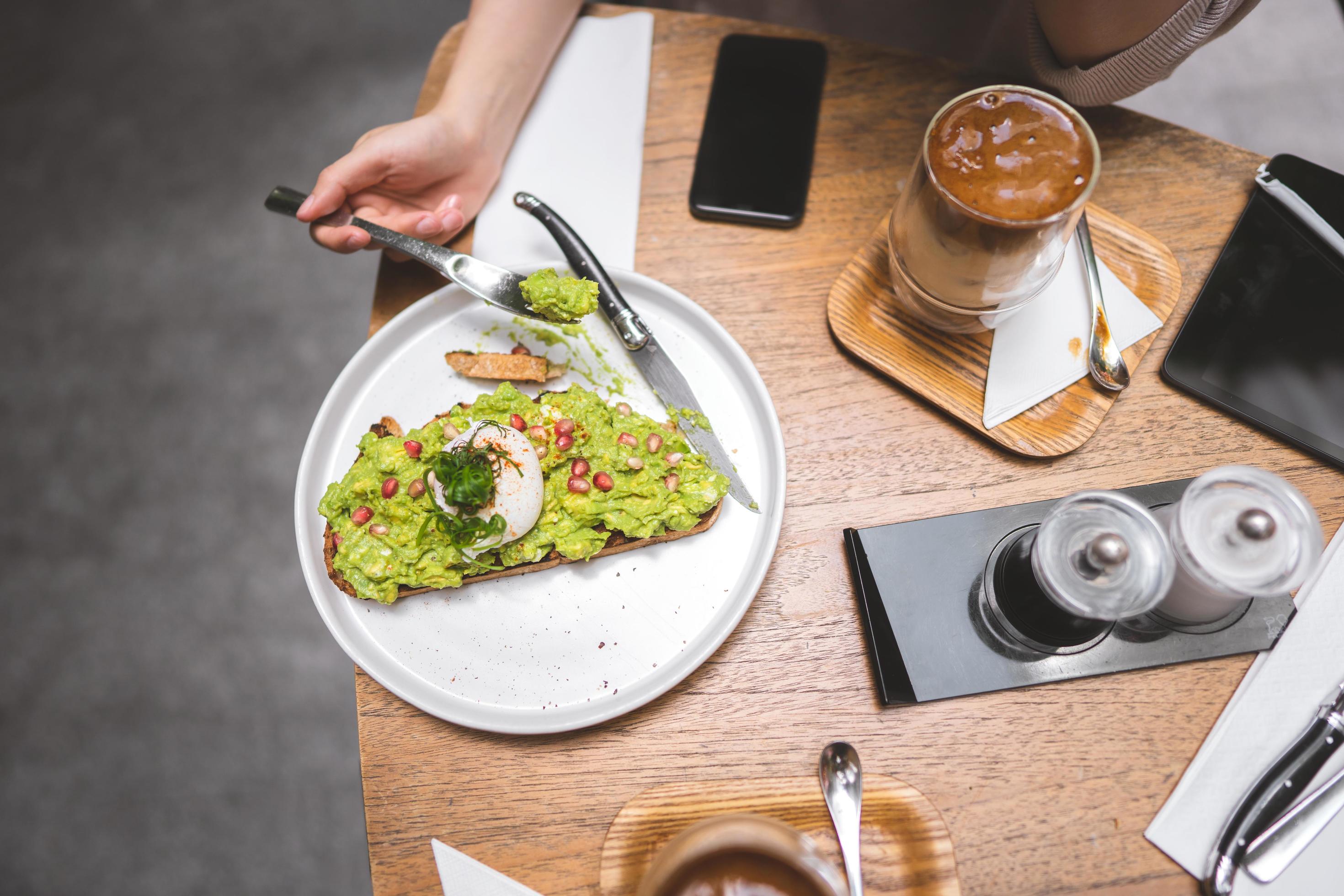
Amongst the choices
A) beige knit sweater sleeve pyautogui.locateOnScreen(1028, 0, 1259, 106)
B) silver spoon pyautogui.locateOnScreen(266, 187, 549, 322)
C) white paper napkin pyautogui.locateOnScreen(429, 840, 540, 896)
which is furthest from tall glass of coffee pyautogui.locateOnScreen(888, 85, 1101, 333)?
white paper napkin pyautogui.locateOnScreen(429, 840, 540, 896)

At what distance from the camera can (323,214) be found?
1814 mm

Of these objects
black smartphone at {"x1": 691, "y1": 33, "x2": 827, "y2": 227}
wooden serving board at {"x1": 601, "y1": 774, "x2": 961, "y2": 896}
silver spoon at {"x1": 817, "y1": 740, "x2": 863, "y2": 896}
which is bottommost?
wooden serving board at {"x1": 601, "y1": 774, "x2": 961, "y2": 896}

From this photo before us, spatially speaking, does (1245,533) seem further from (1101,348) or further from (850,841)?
(850,841)

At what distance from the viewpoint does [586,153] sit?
2000mm

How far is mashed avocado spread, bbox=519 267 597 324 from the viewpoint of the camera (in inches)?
67.1

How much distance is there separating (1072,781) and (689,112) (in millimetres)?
1951

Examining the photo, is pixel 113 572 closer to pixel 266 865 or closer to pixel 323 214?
pixel 266 865

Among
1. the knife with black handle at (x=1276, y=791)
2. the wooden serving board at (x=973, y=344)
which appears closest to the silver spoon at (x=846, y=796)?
the knife with black handle at (x=1276, y=791)

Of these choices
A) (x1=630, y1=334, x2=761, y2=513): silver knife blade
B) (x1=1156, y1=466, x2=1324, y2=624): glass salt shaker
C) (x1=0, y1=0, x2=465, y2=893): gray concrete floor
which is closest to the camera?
(x1=1156, y1=466, x2=1324, y2=624): glass salt shaker

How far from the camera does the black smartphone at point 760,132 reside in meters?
1.90

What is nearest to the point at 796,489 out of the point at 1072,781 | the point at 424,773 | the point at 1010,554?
the point at 1010,554

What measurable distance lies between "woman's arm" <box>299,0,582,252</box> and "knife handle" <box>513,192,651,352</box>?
20cm

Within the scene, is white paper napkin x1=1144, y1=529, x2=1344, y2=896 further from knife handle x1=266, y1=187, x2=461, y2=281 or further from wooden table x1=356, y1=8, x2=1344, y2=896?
knife handle x1=266, y1=187, x2=461, y2=281

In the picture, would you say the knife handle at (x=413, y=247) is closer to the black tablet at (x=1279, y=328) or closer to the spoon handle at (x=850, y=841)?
the spoon handle at (x=850, y=841)
